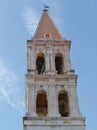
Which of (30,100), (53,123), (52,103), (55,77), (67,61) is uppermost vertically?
(67,61)

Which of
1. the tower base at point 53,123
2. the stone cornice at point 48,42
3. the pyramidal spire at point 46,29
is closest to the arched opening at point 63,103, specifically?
the tower base at point 53,123

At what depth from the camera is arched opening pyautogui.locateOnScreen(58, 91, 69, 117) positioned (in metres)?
34.5

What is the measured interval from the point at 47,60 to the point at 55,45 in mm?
1964

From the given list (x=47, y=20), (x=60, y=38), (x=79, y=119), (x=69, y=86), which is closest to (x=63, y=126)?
(x=79, y=119)

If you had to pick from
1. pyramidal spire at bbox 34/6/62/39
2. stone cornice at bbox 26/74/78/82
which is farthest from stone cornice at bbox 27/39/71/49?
stone cornice at bbox 26/74/78/82

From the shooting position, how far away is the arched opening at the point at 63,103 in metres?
34.5

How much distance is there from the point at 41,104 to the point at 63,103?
6.10ft

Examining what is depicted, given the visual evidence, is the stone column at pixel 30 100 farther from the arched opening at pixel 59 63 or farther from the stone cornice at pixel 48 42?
the stone cornice at pixel 48 42

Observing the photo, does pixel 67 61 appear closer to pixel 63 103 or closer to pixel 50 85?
pixel 50 85

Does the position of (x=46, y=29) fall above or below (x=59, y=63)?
above

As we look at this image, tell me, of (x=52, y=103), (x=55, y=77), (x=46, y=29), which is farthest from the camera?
(x=46, y=29)

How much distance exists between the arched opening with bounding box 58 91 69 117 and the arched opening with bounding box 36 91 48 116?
126 cm

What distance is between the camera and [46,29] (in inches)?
1567

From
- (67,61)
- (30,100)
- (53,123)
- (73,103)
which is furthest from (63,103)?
(53,123)
